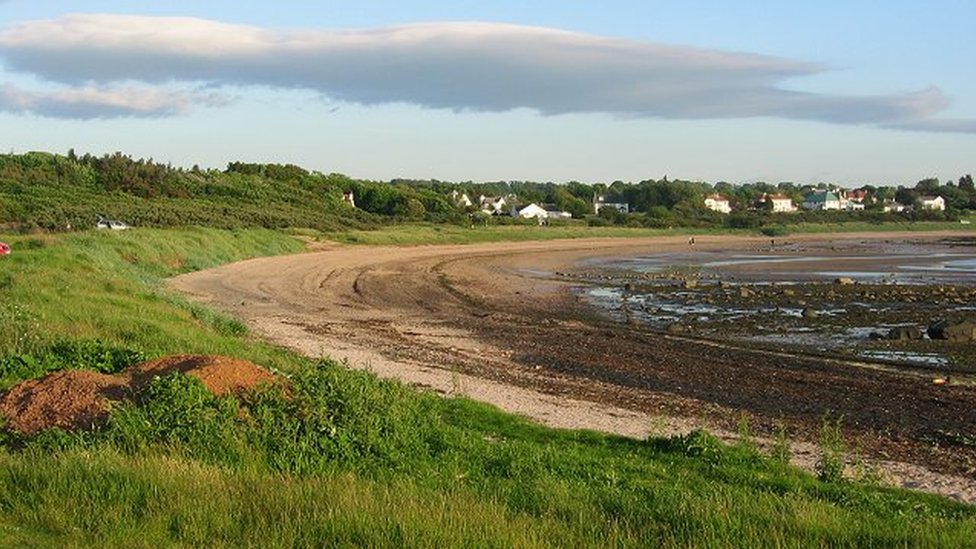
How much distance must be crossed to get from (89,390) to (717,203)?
136 meters

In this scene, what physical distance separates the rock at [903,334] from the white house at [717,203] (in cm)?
10682

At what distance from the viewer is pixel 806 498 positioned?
8.66 metres

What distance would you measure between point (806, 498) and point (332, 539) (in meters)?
4.06

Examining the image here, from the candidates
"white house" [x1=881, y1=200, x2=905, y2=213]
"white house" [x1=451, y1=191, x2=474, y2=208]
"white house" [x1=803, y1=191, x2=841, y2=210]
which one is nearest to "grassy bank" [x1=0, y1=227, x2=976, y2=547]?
"white house" [x1=451, y1=191, x2=474, y2=208]

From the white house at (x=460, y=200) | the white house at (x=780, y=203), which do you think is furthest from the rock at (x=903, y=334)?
the white house at (x=780, y=203)

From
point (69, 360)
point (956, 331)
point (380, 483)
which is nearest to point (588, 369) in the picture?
point (956, 331)

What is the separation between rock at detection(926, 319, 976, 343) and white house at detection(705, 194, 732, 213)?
352 feet

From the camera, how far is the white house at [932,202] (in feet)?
438

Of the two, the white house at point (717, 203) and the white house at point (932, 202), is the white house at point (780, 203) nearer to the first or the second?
the white house at point (717, 203)

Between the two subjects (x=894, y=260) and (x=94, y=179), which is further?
(x=94, y=179)

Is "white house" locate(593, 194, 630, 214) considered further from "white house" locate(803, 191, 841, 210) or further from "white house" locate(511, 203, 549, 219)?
"white house" locate(803, 191, 841, 210)

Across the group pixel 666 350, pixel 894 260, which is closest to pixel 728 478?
pixel 666 350

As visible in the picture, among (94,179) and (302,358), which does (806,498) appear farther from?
(94,179)

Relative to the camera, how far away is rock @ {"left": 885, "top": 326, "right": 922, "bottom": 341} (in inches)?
941
